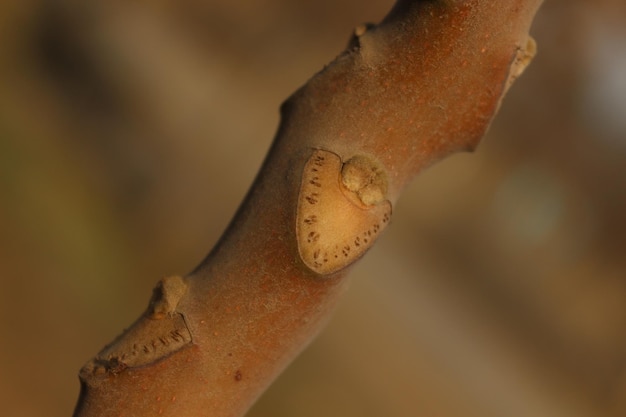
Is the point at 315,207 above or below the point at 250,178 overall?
below

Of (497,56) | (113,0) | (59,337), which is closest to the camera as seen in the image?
(497,56)

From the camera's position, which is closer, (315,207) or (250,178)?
(315,207)

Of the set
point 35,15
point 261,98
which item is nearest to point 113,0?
point 35,15

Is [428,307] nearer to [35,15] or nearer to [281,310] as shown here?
[281,310]

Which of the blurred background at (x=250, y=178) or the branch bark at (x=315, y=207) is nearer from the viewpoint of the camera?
the branch bark at (x=315, y=207)

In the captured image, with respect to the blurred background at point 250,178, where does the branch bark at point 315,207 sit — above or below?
below
